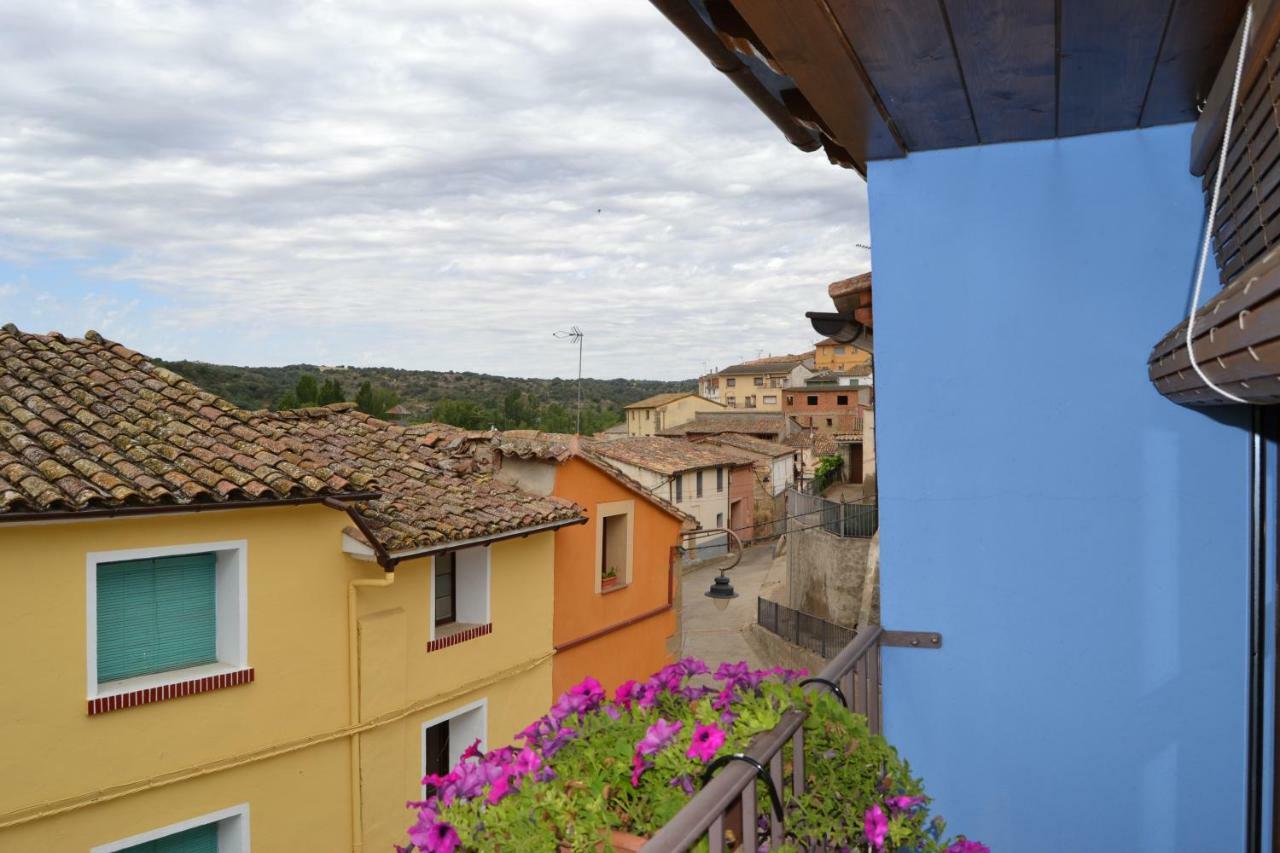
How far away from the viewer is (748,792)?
4.86 ft

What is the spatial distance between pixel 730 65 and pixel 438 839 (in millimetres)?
1716

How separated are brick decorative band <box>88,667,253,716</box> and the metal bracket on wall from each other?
5648mm

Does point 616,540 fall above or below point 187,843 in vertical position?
above

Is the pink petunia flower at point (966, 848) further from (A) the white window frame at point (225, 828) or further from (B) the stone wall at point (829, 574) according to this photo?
(B) the stone wall at point (829, 574)

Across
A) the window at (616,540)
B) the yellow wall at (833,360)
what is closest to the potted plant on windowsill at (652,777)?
the window at (616,540)

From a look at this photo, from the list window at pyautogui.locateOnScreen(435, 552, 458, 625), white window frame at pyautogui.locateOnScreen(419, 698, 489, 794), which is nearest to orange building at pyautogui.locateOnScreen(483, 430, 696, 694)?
white window frame at pyautogui.locateOnScreen(419, 698, 489, 794)

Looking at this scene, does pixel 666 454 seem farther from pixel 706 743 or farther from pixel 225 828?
pixel 706 743

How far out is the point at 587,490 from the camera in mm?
12594

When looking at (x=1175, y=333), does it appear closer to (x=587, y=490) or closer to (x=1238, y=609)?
(x=1238, y=609)

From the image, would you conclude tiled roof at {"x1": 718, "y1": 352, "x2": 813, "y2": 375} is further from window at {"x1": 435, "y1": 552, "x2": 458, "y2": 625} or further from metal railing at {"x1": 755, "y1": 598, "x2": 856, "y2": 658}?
window at {"x1": 435, "y1": 552, "x2": 458, "y2": 625}

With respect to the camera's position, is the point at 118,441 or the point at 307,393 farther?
the point at 307,393

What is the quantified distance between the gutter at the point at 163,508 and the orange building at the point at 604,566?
4594 mm

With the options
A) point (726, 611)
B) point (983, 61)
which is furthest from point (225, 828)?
Answer: point (726, 611)

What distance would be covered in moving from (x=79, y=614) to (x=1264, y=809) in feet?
21.0
